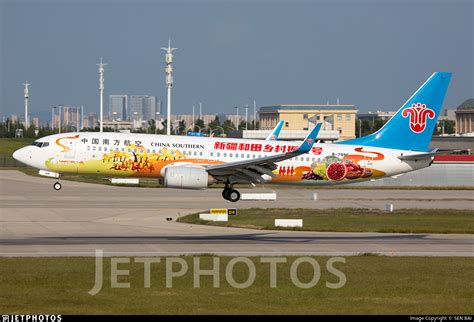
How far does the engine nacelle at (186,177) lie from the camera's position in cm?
5000

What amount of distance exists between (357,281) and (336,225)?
2626cm

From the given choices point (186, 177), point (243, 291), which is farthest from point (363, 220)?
point (243, 291)

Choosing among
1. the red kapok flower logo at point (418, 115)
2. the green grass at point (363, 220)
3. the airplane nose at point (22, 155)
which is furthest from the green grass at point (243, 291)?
the green grass at point (363, 220)

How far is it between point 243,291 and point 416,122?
28.2 m

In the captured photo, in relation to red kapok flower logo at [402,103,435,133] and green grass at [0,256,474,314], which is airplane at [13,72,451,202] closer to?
red kapok flower logo at [402,103,435,133]

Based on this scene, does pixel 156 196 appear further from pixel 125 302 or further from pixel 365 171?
Answer: pixel 125 302

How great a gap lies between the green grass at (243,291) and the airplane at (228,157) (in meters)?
9.61

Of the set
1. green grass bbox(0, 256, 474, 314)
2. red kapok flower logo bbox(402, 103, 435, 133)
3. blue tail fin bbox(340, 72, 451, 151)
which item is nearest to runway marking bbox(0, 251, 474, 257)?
green grass bbox(0, 256, 474, 314)

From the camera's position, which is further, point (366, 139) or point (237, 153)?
point (366, 139)

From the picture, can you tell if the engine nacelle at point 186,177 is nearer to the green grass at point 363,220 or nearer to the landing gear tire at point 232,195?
Result: the landing gear tire at point 232,195

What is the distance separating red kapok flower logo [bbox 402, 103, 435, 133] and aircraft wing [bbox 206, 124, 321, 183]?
1014 centimetres

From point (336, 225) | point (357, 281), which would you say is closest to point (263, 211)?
point (336, 225)

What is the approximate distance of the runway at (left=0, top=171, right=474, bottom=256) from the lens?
48500 mm

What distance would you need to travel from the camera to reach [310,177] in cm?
5488
